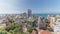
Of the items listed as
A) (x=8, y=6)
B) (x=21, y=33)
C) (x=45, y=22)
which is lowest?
(x=21, y=33)

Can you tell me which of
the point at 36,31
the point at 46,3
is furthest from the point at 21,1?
the point at 36,31

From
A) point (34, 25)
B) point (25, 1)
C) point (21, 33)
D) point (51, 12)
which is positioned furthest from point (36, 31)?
point (25, 1)

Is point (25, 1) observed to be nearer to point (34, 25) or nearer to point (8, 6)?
point (8, 6)

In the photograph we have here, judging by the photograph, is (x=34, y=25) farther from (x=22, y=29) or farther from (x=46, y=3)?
(x=46, y=3)

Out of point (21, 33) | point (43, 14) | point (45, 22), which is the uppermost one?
point (43, 14)

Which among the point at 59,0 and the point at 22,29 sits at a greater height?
the point at 59,0

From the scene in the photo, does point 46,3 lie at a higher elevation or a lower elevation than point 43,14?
higher
